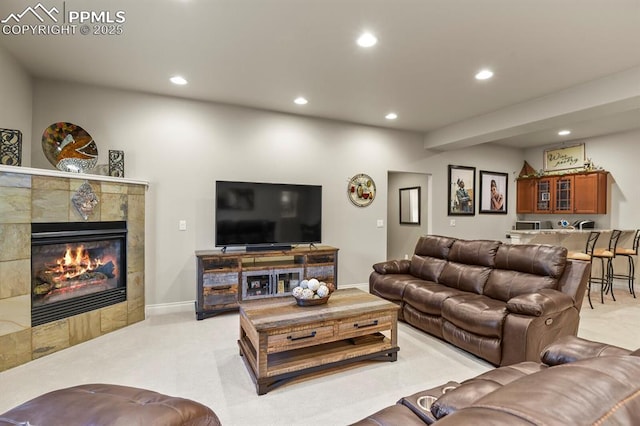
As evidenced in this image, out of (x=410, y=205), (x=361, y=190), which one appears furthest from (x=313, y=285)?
(x=410, y=205)

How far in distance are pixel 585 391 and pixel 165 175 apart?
14.3 feet

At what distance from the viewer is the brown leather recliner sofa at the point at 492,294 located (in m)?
2.44

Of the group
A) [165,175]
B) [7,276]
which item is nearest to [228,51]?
[165,175]

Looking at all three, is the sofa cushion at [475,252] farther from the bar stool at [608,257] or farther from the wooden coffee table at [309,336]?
the bar stool at [608,257]

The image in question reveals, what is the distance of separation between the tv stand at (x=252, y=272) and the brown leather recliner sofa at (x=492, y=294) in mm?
885

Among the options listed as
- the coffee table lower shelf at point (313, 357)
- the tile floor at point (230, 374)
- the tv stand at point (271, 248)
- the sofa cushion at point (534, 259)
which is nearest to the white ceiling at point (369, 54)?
the sofa cushion at point (534, 259)

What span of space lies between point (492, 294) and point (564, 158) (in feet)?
16.5

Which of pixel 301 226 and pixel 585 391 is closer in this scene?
pixel 585 391

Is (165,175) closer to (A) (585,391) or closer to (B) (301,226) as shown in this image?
(B) (301,226)

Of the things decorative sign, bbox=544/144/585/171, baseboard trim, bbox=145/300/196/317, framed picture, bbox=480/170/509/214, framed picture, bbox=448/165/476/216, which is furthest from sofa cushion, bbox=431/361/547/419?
decorative sign, bbox=544/144/585/171

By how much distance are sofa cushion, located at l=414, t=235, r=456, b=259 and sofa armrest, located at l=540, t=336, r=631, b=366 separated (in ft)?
7.47

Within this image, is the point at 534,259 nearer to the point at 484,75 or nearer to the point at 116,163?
the point at 484,75

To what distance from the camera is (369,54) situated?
9.66 feet

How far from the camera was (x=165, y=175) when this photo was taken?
401cm
